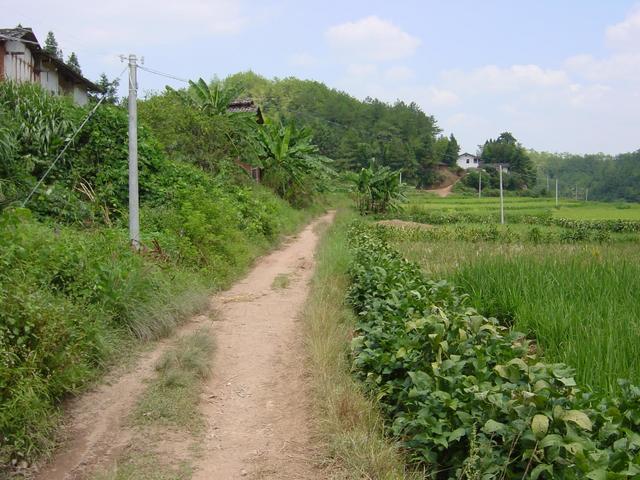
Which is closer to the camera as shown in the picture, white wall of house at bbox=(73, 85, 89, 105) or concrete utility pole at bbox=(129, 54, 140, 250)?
concrete utility pole at bbox=(129, 54, 140, 250)

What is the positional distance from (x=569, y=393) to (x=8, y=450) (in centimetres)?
380

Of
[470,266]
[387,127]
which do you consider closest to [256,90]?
[387,127]

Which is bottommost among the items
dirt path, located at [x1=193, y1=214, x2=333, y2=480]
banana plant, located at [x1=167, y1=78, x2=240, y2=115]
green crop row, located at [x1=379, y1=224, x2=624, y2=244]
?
dirt path, located at [x1=193, y1=214, x2=333, y2=480]

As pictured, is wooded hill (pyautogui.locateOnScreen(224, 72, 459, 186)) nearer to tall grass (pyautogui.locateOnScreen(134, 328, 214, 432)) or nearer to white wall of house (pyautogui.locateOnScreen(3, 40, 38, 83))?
white wall of house (pyautogui.locateOnScreen(3, 40, 38, 83))

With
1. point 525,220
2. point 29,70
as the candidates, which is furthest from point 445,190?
point 29,70

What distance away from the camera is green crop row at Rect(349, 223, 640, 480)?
3.13 metres

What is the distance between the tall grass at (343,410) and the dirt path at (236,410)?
0.21 meters

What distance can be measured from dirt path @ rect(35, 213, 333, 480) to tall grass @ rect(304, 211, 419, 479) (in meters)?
0.21

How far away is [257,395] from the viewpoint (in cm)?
552

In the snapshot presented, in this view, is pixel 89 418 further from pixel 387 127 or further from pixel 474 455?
Answer: pixel 387 127

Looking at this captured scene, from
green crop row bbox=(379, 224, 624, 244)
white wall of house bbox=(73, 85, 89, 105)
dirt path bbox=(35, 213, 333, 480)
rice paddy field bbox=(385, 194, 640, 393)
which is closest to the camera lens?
dirt path bbox=(35, 213, 333, 480)

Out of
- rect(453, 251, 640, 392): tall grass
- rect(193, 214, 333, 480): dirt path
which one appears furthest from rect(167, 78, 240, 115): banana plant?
rect(453, 251, 640, 392): tall grass

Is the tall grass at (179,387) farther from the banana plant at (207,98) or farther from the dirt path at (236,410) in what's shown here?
the banana plant at (207,98)

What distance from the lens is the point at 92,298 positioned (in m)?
6.08
